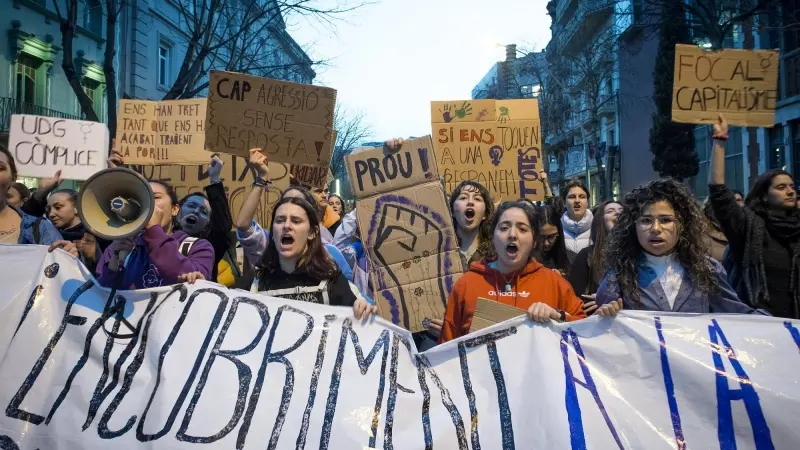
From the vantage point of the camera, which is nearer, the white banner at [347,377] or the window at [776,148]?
the white banner at [347,377]

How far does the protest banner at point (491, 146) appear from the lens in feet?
18.4

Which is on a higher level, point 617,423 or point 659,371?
point 659,371

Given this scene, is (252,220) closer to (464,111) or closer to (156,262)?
(156,262)

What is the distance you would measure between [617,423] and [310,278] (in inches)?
59.9

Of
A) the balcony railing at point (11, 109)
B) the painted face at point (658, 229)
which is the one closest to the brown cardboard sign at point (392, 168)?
the painted face at point (658, 229)

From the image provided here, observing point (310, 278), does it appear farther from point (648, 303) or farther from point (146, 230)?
point (648, 303)

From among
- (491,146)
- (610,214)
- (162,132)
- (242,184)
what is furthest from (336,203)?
(610,214)

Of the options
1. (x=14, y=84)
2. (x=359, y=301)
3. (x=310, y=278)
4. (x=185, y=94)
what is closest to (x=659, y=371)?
(x=359, y=301)

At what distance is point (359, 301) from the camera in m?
2.91

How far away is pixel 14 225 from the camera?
3580 millimetres

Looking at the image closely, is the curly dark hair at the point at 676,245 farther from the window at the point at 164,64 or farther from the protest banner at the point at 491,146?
the window at the point at 164,64

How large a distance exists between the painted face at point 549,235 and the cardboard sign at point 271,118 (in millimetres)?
1569

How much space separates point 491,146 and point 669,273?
2.90 meters

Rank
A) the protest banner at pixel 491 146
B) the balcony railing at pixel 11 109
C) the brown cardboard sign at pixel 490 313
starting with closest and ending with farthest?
the brown cardboard sign at pixel 490 313 → the protest banner at pixel 491 146 → the balcony railing at pixel 11 109
